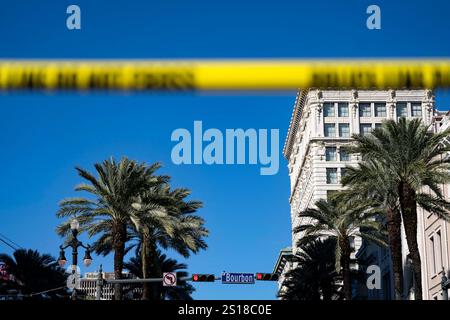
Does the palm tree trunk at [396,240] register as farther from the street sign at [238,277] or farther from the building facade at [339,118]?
the building facade at [339,118]

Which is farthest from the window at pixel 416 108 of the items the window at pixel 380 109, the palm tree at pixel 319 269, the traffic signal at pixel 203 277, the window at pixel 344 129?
the traffic signal at pixel 203 277

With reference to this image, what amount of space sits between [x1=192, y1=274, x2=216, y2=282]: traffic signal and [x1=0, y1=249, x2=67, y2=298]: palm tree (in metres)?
15.0

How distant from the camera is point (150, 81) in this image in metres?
4.12

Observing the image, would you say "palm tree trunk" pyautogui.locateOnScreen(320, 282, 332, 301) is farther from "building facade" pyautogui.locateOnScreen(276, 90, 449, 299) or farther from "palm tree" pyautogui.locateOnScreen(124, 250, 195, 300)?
"building facade" pyautogui.locateOnScreen(276, 90, 449, 299)

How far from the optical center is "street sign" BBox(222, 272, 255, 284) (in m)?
52.0

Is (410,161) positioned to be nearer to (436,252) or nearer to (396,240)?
(396,240)

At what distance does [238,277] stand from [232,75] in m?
49.5

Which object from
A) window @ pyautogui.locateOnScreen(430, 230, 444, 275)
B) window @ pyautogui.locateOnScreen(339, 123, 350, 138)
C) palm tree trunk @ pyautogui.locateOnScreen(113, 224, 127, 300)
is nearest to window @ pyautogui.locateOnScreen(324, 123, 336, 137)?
window @ pyautogui.locateOnScreen(339, 123, 350, 138)

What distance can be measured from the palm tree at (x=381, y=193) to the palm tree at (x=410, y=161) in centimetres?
53

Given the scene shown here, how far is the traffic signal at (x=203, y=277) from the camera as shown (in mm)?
49031

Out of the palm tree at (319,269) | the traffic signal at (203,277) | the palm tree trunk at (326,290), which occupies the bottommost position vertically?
the palm tree trunk at (326,290)

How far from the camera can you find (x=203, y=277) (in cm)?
4956

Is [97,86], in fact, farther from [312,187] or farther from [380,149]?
[312,187]

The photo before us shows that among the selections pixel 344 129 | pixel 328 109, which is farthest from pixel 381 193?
pixel 328 109
